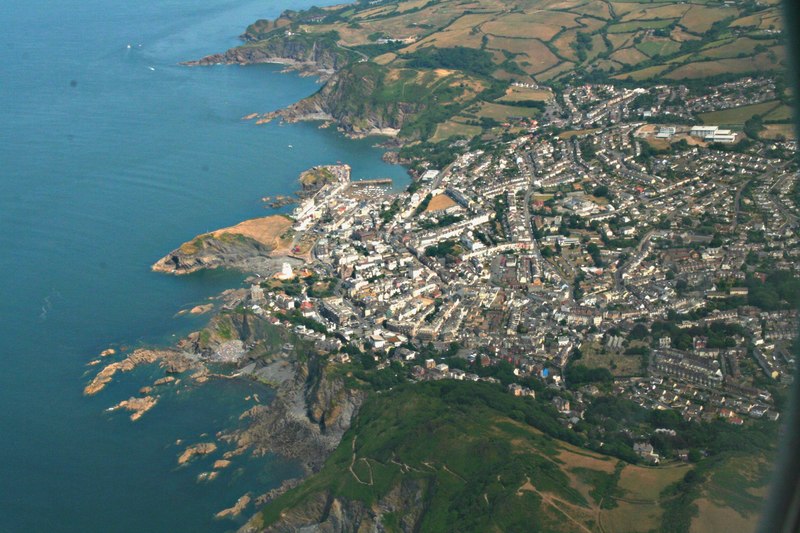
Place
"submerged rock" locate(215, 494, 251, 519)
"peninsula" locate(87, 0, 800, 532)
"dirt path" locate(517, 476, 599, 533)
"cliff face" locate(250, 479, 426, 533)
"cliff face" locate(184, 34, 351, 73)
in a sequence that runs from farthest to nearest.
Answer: "cliff face" locate(184, 34, 351, 73)
"submerged rock" locate(215, 494, 251, 519)
"cliff face" locate(250, 479, 426, 533)
"peninsula" locate(87, 0, 800, 532)
"dirt path" locate(517, 476, 599, 533)

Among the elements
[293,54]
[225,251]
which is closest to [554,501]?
[225,251]

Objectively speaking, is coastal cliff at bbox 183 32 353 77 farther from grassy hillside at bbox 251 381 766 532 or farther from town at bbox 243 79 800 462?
grassy hillside at bbox 251 381 766 532

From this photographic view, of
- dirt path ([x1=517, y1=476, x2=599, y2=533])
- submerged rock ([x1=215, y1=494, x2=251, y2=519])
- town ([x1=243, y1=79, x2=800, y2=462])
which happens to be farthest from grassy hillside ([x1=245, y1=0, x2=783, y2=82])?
submerged rock ([x1=215, y1=494, x2=251, y2=519])

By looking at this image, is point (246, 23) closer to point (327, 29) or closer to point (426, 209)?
point (327, 29)

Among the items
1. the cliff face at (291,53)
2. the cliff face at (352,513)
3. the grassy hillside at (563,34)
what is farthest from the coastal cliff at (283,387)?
the cliff face at (291,53)

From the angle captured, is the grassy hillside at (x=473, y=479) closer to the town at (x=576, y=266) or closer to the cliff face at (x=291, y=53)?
the town at (x=576, y=266)

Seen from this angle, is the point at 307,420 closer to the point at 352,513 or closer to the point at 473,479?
the point at 352,513
